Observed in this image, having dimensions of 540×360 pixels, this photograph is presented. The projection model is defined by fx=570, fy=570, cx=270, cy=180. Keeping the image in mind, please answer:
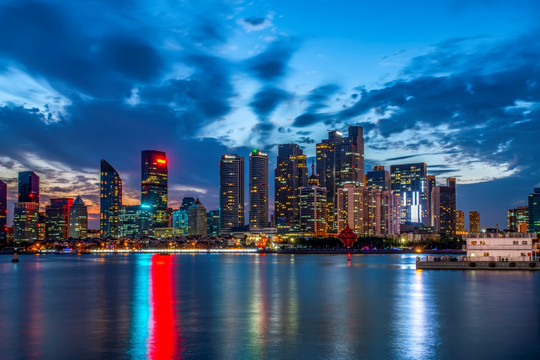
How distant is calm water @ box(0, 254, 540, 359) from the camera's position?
3612 cm

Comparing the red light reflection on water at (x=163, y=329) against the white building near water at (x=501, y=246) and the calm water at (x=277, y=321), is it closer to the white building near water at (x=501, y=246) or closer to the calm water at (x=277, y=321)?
the calm water at (x=277, y=321)

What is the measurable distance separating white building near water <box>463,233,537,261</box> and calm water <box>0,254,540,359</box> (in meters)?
18.4

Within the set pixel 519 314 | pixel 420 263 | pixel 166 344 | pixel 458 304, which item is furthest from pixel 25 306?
pixel 420 263

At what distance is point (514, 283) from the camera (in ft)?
260

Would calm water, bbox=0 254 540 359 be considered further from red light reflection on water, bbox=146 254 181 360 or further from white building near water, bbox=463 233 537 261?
white building near water, bbox=463 233 537 261

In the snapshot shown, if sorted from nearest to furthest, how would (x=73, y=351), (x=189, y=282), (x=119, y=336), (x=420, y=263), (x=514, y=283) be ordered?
(x=73, y=351)
(x=119, y=336)
(x=514, y=283)
(x=189, y=282)
(x=420, y=263)

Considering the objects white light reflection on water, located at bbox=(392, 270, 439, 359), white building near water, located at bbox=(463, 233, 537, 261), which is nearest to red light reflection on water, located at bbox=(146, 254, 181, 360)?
white light reflection on water, located at bbox=(392, 270, 439, 359)

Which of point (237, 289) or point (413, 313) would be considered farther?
point (237, 289)

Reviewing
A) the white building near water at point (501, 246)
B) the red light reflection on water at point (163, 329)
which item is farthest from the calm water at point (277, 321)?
the white building near water at point (501, 246)

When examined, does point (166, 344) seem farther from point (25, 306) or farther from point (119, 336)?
point (25, 306)

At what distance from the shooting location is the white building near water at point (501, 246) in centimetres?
10081

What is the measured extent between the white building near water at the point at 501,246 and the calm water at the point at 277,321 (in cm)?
1838

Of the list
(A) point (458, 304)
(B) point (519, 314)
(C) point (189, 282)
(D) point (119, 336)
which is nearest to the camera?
(D) point (119, 336)

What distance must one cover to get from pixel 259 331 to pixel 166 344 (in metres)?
7.87
